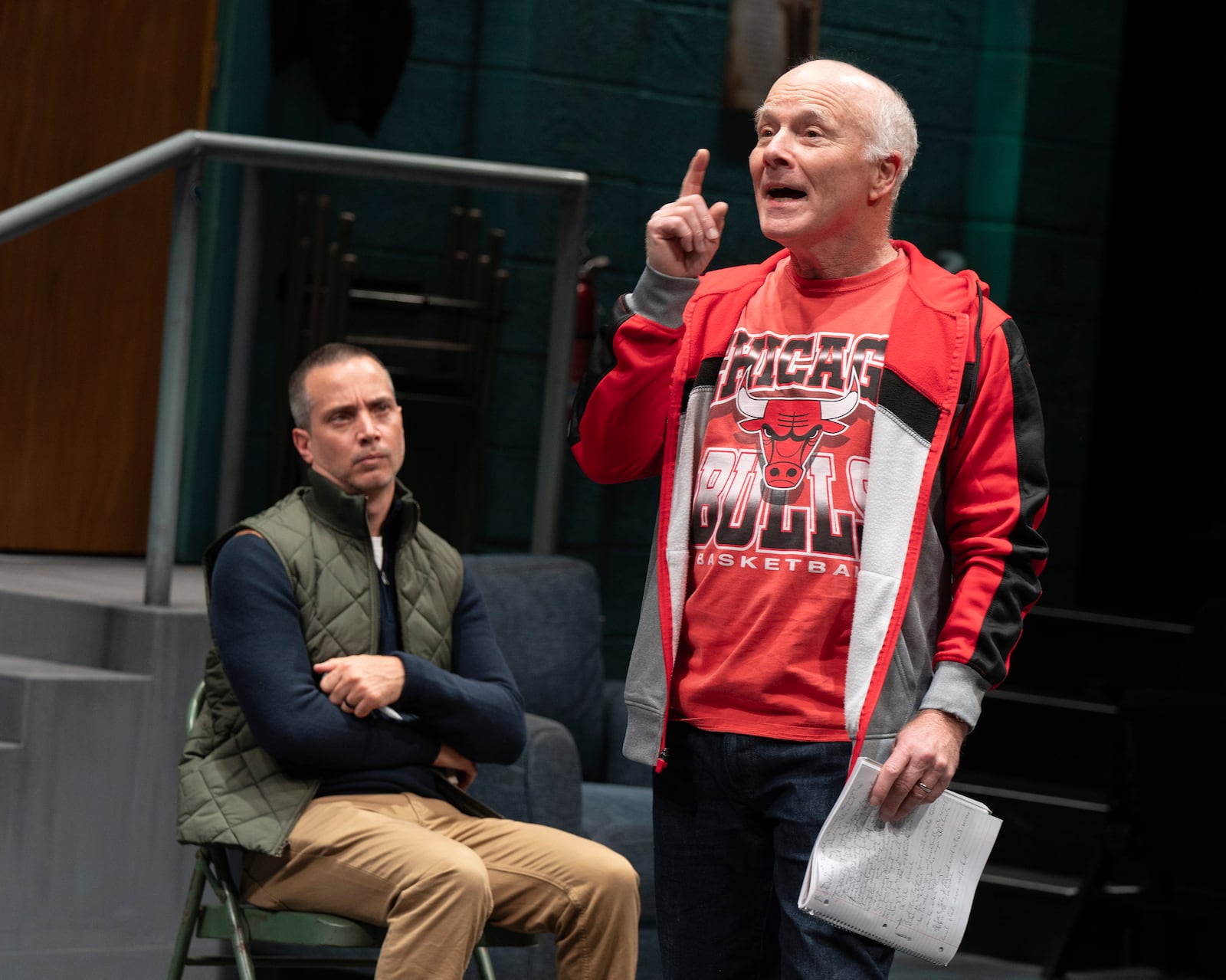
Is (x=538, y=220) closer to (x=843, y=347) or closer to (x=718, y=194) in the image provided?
(x=718, y=194)

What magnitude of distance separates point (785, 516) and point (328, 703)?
113 centimetres

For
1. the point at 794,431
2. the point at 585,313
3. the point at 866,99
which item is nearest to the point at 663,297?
the point at 794,431

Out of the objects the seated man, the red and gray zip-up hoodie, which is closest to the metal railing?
the seated man

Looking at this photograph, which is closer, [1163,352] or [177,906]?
[177,906]

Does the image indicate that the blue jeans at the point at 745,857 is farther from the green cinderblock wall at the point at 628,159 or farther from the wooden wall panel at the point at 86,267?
the wooden wall panel at the point at 86,267

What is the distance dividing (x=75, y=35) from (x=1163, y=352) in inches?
125

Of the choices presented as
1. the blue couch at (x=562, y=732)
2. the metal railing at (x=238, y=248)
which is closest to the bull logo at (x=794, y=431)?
the blue couch at (x=562, y=732)

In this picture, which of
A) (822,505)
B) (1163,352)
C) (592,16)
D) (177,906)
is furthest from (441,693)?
(1163,352)

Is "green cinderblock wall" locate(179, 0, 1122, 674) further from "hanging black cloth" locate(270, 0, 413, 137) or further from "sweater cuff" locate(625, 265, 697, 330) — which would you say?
"sweater cuff" locate(625, 265, 697, 330)

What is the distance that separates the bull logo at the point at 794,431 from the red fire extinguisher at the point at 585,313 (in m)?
2.74

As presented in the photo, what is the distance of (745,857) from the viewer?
1.80m

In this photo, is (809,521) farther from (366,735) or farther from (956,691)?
(366,735)

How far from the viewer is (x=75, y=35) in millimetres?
4453

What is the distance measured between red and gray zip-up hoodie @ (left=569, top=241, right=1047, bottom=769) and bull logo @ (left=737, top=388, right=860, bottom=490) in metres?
0.05
